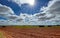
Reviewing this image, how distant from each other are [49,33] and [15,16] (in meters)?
0.57

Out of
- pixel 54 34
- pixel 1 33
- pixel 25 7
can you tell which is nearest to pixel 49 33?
pixel 54 34

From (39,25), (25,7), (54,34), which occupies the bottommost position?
(54,34)

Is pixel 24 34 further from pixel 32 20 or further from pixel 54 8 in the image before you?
pixel 54 8

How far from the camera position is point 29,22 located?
1.97 metres

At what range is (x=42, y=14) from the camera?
1.96 meters

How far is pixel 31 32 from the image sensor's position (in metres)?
1.95

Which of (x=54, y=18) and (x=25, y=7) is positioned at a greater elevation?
(x=25, y=7)

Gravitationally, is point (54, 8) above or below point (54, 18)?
above

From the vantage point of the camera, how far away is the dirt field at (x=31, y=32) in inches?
75.1

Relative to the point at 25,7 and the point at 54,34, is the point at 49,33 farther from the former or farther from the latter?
the point at 25,7

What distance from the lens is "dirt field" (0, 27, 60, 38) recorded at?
191cm

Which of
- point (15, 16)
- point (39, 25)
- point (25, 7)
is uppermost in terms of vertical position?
point (25, 7)

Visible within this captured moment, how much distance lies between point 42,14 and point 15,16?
41cm

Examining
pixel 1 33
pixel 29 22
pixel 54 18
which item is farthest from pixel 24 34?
pixel 54 18
